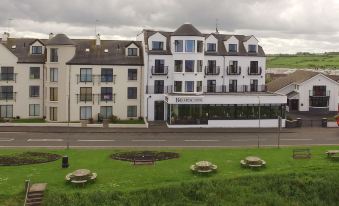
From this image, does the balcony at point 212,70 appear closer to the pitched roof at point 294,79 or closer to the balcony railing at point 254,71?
the balcony railing at point 254,71

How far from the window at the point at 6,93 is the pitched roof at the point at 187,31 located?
21.5 meters

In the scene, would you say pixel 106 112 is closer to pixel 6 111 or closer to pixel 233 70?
pixel 6 111

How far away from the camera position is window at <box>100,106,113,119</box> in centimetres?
5762

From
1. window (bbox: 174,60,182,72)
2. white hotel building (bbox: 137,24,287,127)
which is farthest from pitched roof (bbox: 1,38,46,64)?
window (bbox: 174,60,182,72)

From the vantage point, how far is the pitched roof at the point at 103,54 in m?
57.1

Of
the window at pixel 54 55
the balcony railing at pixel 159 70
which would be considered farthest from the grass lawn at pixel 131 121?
the window at pixel 54 55

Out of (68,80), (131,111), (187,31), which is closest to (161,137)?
(131,111)

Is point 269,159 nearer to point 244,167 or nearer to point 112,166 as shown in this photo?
point 244,167

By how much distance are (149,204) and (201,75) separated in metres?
30.0

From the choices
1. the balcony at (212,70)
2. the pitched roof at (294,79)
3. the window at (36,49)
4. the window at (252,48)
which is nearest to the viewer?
the window at (36,49)

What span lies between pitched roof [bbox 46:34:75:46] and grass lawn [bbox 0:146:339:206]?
19924 mm

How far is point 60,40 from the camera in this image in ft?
184

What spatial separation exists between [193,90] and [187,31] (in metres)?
7.33

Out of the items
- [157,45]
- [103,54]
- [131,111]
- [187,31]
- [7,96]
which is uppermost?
[187,31]
